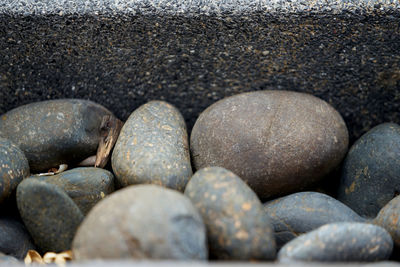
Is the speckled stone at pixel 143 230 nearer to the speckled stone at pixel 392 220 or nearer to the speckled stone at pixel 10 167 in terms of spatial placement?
the speckled stone at pixel 10 167

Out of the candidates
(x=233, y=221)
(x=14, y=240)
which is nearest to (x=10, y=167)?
(x=14, y=240)

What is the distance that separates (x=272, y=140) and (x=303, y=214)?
31 centimetres

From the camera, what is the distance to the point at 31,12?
6.10 feet

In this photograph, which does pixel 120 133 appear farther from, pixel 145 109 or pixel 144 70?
pixel 144 70

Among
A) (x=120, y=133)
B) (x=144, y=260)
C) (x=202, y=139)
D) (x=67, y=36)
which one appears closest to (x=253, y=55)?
(x=202, y=139)

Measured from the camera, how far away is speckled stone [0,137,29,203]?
4.99 feet

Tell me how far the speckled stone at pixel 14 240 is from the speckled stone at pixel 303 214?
78 cm

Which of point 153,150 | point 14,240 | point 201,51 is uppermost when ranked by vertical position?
point 201,51

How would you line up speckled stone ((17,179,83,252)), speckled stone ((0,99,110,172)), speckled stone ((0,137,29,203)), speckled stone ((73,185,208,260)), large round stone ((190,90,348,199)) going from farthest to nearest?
speckled stone ((0,99,110,172)) < large round stone ((190,90,348,199)) < speckled stone ((0,137,29,203)) < speckled stone ((17,179,83,252)) < speckled stone ((73,185,208,260))

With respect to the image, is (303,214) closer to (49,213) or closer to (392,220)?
(392,220)

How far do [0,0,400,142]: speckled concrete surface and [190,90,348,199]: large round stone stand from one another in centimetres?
14

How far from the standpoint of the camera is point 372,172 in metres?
1.70

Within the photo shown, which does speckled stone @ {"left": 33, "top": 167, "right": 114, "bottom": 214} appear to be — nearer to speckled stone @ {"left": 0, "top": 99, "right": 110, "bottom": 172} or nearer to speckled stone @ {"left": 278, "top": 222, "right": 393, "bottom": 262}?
speckled stone @ {"left": 0, "top": 99, "right": 110, "bottom": 172}

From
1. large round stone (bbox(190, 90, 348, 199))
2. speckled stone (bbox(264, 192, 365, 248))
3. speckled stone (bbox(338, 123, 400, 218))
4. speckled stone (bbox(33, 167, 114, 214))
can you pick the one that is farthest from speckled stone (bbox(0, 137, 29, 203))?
speckled stone (bbox(338, 123, 400, 218))
